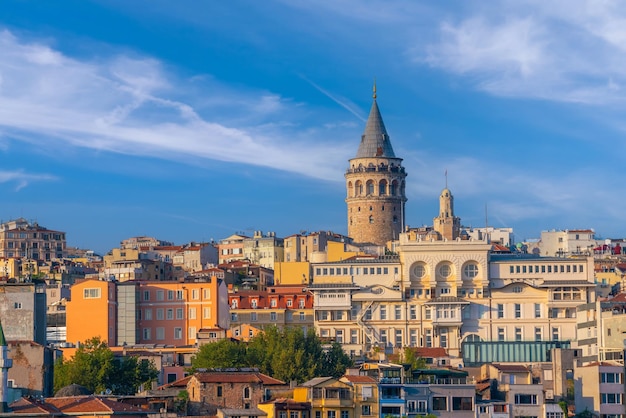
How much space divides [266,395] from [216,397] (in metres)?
2.14

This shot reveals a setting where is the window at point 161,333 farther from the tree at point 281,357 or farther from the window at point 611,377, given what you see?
the window at point 611,377

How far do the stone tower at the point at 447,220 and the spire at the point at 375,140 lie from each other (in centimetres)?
1409

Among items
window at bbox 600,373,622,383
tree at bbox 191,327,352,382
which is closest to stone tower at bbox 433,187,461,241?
tree at bbox 191,327,352,382

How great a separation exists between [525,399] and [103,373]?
1997cm

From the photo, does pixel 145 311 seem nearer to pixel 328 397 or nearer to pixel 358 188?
pixel 358 188

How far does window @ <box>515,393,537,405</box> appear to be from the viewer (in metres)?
73.2

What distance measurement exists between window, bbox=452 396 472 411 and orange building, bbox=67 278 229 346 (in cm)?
3447

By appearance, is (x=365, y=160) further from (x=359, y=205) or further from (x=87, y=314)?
(x=87, y=314)

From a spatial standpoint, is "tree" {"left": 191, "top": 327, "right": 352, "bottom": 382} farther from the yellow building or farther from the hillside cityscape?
the yellow building

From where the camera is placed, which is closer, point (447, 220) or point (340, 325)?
point (340, 325)

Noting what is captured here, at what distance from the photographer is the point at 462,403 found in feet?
237

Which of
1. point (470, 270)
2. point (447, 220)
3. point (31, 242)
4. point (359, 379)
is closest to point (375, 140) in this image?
point (447, 220)

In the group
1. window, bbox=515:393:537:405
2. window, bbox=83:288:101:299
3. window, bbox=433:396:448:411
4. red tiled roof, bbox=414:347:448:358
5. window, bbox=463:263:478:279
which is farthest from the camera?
window, bbox=463:263:478:279

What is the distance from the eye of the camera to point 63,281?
132 meters
